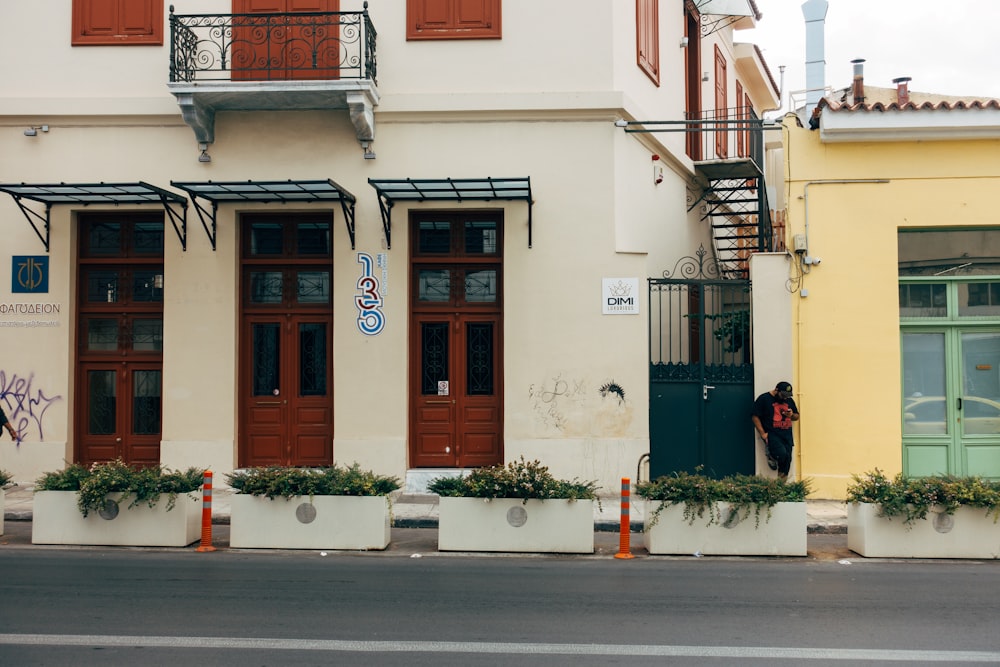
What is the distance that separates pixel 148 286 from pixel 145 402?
6.07ft

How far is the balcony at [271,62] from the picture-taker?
506 inches

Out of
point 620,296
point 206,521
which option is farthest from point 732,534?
point 206,521

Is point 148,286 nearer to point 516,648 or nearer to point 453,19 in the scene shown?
point 453,19

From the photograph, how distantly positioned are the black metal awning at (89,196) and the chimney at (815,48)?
1072 cm

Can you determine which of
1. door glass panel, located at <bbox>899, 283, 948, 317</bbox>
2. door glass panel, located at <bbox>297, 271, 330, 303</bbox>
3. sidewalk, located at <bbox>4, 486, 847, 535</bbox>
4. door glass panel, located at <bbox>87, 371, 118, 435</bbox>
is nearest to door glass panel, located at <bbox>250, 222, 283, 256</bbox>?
door glass panel, located at <bbox>297, 271, 330, 303</bbox>

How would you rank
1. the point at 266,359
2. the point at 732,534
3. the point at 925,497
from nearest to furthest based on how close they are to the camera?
the point at 925,497, the point at 732,534, the point at 266,359

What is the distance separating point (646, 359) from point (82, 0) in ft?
33.8

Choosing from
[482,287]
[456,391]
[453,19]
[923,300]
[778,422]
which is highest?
[453,19]

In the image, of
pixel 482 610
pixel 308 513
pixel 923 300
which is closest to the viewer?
pixel 482 610

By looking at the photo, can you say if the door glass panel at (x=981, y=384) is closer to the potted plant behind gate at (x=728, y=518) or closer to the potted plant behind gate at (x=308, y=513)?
the potted plant behind gate at (x=728, y=518)

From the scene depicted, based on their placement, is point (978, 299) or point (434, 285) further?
point (434, 285)

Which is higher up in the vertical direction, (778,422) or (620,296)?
(620,296)

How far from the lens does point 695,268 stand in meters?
17.7

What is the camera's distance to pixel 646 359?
524 inches
